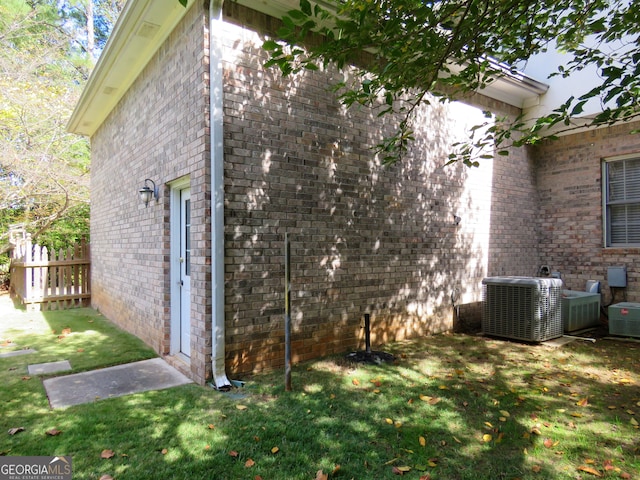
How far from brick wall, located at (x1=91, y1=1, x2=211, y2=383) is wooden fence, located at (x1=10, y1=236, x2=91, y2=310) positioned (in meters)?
1.33

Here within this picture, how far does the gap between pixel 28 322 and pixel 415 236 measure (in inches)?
305

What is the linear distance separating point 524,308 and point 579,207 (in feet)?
10.9

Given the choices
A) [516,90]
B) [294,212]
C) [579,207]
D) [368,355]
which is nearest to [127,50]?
[294,212]

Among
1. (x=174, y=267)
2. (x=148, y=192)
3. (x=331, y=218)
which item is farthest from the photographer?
(x=148, y=192)

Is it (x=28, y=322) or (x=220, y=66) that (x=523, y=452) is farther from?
(x=28, y=322)

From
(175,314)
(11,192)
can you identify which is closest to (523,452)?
(175,314)


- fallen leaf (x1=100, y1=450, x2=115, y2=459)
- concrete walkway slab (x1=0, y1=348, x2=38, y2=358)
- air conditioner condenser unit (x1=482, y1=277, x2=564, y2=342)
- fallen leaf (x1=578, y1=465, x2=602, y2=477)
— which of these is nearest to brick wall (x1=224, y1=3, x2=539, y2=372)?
air conditioner condenser unit (x1=482, y1=277, x2=564, y2=342)

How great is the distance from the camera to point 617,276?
718 centimetres

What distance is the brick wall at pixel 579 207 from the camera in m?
7.26

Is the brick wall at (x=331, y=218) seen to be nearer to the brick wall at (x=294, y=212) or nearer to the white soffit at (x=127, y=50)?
the brick wall at (x=294, y=212)

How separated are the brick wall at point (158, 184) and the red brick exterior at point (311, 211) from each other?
29 mm

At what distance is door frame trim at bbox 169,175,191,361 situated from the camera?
→ 5160 mm

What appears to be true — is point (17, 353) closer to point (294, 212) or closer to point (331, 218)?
point (294, 212)

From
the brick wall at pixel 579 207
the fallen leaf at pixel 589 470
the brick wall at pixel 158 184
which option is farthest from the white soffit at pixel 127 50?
the brick wall at pixel 579 207
